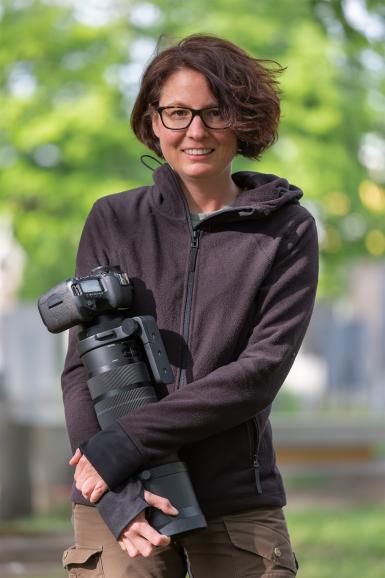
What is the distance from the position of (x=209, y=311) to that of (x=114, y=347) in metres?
0.25

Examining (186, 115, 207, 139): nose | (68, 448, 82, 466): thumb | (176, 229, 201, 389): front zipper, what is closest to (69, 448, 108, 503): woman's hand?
(68, 448, 82, 466): thumb

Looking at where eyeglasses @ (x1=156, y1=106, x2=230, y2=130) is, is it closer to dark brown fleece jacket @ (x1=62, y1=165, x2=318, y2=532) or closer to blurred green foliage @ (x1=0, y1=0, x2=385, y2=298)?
dark brown fleece jacket @ (x1=62, y1=165, x2=318, y2=532)

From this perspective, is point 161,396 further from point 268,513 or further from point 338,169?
point 338,169

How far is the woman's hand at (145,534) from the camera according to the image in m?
2.78

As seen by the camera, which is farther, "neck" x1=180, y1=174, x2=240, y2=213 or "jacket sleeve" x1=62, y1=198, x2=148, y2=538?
"neck" x1=180, y1=174, x2=240, y2=213

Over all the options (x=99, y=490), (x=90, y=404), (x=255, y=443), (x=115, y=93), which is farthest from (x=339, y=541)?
(x=115, y=93)

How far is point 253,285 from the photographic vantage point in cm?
300

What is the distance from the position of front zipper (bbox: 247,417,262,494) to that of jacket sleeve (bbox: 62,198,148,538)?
0.32 meters

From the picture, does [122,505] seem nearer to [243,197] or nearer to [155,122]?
[243,197]

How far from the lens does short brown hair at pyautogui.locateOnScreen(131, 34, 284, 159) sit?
300 centimetres

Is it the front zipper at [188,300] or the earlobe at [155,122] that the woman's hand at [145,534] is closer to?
the front zipper at [188,300]

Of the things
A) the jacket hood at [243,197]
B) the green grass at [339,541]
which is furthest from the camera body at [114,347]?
the green grass at [339,541]

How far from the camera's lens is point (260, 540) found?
9.73 feet

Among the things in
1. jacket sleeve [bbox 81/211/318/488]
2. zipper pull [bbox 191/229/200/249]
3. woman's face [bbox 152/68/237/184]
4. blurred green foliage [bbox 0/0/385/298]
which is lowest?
jacket sleeve [bbox 81/211/318/488]
